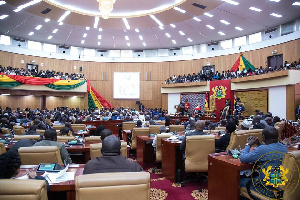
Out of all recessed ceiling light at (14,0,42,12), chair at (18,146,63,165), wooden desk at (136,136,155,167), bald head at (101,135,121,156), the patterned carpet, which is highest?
recessed ceiling light at (14,0,42,12)

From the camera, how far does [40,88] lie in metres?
18.5

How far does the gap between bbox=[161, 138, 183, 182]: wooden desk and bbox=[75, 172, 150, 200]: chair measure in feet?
10.4

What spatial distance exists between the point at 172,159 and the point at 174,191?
2.28ft

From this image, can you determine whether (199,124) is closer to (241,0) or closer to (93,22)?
(241,0)

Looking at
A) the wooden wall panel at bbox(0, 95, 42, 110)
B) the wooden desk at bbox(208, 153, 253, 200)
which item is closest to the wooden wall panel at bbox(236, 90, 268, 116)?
the wooden desk at bbox(208, 153, 253, 200)

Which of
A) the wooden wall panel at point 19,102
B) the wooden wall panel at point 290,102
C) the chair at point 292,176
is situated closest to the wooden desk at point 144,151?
the chair at point 292,176

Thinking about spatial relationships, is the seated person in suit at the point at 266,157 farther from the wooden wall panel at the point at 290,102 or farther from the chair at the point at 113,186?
the wooden wall panel at the point at 290,102

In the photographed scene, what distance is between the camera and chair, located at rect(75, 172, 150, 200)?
5.82ft

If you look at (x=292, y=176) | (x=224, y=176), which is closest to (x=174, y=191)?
(x=224, y=176)

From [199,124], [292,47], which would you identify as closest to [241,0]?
[292,47]

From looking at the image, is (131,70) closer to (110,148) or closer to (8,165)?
(110,148)

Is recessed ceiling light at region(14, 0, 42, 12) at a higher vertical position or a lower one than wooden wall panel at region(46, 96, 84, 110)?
higher

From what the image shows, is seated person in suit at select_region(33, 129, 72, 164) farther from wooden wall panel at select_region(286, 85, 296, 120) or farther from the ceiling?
wooden wall panel at select_region(286, 85, 296, 120)

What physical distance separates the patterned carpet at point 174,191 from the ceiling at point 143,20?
460 inches
